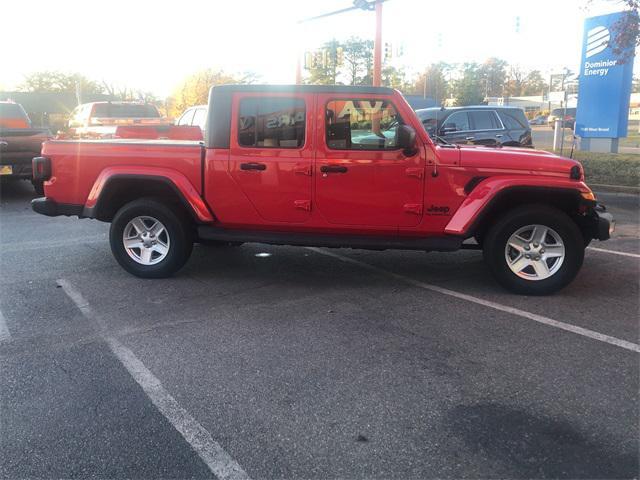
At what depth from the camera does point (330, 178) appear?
545 centimetres

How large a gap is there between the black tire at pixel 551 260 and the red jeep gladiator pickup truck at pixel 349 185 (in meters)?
0.01

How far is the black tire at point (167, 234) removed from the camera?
577 cm

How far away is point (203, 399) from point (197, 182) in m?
2.75

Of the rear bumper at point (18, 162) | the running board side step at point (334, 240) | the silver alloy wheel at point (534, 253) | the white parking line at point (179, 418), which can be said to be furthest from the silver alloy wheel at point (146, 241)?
the rear bumper at point (18, 162)

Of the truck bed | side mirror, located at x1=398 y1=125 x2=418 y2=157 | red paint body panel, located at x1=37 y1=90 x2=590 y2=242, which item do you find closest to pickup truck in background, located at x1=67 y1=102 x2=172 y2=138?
the truck bed

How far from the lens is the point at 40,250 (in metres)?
7.12

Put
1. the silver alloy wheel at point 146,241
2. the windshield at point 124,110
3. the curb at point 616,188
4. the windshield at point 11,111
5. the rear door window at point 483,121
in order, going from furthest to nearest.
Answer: the windshield at point 124,110 < the windshield at point 11,111 < the rear door window at point 483,121 < the curb at point 616,188 < the silver alloy wheel at point 146,241

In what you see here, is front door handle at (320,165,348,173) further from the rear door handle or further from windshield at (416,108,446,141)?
windshield at (416,108,446,141)

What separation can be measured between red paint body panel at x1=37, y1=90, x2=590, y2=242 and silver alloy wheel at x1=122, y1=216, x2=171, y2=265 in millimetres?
494

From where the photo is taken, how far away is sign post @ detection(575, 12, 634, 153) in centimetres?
1623

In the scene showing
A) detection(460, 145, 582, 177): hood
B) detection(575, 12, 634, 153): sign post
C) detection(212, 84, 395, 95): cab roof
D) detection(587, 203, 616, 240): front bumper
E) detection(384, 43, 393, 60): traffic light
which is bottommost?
detection(587, 203, 616, 240): front bumper

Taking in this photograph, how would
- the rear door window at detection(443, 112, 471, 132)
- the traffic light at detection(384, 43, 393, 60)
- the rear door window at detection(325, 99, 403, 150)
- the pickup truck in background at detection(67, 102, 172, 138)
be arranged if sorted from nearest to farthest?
the rear door window at detection(325, 99, 403, 150) → the rear door window at detection(443, 112, 471, 132) → the pickup truck in background at detection(67, 102, 172, 138) → the traffic light at detection(384, 43, 393, 60)

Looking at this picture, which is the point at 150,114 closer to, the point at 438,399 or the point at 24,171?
the point at 24,171

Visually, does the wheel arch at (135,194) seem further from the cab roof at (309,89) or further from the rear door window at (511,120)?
the rear door window at (511,120)
